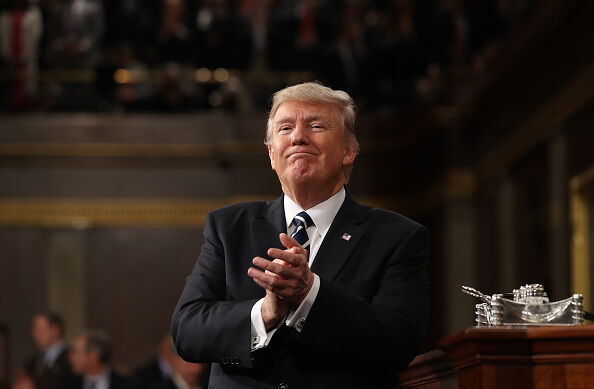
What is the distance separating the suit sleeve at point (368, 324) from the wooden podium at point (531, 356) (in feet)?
0.37

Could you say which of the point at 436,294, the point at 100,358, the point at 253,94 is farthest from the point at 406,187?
the point at 100,358

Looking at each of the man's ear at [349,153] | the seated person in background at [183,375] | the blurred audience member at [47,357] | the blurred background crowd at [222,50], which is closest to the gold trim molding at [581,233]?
the seated person in background at [183,375]

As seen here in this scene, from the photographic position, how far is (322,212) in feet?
6.98

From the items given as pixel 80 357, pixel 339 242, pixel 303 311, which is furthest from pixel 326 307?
pixel 80 357

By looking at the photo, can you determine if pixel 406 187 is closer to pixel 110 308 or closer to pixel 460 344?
pixel 110 308

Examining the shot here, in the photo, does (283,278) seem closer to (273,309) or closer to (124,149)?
(273,309)

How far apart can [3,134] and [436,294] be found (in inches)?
163

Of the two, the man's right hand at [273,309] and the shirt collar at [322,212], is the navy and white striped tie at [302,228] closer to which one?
the shirt collar at [322,212]

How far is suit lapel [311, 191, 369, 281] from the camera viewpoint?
6.75ft

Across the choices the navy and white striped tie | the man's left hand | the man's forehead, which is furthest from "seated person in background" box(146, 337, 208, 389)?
the man's left hand

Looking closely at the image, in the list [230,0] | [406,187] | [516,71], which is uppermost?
[230,0]

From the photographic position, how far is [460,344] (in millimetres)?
1982

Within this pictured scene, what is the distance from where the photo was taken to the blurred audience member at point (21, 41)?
9.80 meters

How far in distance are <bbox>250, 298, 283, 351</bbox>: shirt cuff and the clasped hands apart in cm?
1
